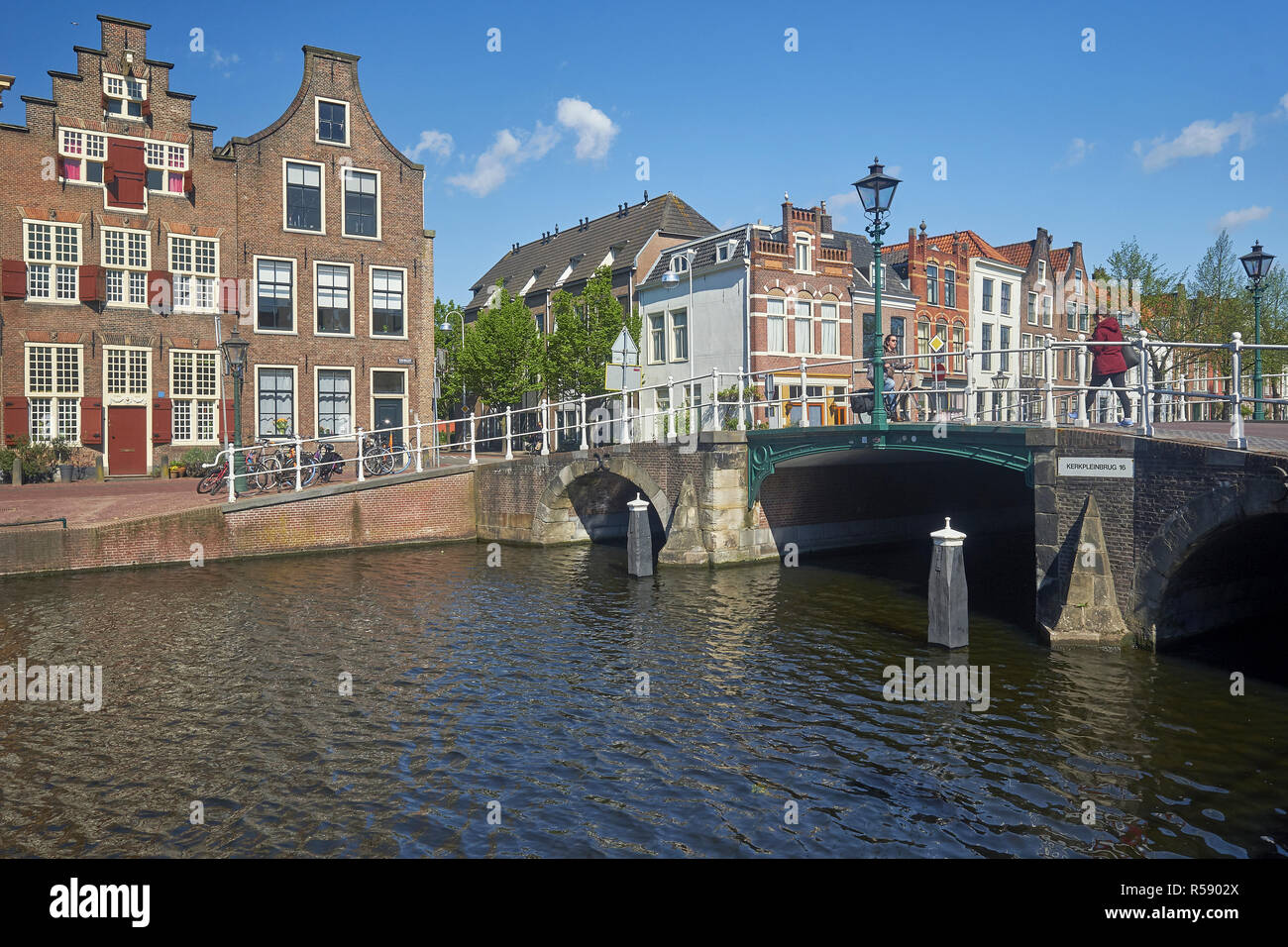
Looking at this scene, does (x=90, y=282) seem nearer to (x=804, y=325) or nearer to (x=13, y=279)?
(x=13, y=279)

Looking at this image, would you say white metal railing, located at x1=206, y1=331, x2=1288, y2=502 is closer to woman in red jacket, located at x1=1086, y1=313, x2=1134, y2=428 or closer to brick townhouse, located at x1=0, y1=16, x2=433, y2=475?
woman in red jacket, located at x1=1086, y1=313, x2=1134, y2=428

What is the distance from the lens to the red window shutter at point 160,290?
27.9 metres

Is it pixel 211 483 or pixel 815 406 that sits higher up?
pixel 815 406

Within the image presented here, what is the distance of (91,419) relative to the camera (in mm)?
27266

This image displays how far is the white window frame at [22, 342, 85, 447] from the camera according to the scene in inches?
1046

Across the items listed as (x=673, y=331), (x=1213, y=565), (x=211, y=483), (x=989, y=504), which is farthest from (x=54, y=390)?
(x=1213, y=565)

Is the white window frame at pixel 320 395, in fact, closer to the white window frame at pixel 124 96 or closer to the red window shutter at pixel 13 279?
the red window shutter at pixel 13 279

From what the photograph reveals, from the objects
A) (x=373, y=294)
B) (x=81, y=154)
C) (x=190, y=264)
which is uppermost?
(x=81, y=154)

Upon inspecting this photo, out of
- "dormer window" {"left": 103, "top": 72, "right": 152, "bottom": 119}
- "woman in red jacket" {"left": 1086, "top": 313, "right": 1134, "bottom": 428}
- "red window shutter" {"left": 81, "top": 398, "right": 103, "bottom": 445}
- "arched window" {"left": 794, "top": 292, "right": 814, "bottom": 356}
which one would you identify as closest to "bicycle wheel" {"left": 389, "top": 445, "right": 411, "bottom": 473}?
"red window shutter" {"left": 81, "top": 398, "right": 103, "bottom": 445}

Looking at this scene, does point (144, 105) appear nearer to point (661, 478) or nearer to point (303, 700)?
point (661, 478)

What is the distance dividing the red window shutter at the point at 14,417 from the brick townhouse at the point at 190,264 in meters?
0.04

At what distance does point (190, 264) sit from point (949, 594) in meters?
25.4

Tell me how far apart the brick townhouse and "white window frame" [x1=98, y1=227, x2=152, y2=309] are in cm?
5
